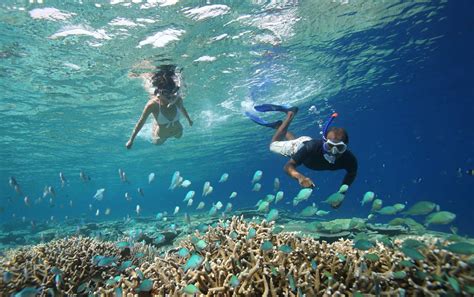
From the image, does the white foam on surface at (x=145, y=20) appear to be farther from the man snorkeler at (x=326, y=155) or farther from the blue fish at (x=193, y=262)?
the blue fish at (x=193, y=262)

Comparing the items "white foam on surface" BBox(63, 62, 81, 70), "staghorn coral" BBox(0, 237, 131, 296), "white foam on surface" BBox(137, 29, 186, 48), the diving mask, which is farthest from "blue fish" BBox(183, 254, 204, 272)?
"white foam on surface" BBox(63, 62, 81, 70)

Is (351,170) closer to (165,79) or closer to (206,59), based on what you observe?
(206,59)

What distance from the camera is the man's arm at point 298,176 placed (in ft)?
21.2

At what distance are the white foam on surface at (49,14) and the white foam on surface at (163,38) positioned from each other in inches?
139

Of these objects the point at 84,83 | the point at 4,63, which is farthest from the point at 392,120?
the point at 4,63

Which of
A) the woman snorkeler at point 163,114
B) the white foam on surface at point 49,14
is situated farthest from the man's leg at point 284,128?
the white foam on surface at point 49,14

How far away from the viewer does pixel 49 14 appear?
11.7m

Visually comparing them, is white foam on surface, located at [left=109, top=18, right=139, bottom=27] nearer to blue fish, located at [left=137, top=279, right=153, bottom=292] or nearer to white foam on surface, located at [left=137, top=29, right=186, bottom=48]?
white foam on surface, located at [left=137, top=29, right=186, bottom=48]

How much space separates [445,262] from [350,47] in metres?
18.2

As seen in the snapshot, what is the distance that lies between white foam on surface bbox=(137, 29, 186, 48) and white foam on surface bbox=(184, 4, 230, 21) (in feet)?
4.66

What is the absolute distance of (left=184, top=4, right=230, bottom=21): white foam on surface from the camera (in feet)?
41.3

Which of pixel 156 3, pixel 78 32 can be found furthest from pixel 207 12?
pixel 78 32

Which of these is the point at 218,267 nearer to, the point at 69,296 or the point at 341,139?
the point at 69,296

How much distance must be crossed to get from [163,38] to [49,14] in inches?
196
